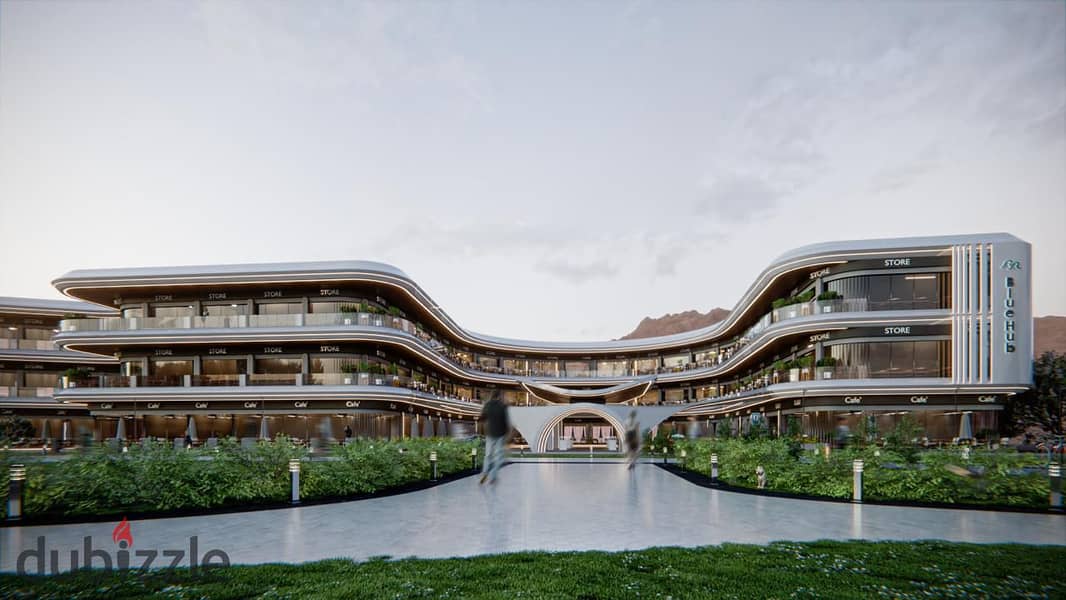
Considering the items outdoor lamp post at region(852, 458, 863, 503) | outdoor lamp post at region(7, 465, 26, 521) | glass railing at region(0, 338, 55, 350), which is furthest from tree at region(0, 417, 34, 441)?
outdoor lamp post at region(852, 458, 863, 503)

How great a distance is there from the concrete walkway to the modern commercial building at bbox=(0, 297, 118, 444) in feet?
156

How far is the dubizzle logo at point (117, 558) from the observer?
7.67 m

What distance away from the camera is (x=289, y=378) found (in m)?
39.4

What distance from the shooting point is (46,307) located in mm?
50500

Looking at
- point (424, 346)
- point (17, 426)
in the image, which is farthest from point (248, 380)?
point (17, 426)

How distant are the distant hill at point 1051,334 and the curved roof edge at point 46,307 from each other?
154058 millimetres

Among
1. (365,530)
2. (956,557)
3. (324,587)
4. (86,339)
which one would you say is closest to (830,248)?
(956,557)

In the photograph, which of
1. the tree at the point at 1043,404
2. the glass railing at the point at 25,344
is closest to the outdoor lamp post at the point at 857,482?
the tree at the point at 1043,404

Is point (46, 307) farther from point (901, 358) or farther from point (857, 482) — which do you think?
point (901, 358)

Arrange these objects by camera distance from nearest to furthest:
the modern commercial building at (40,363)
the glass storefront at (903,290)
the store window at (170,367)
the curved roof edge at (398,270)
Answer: the curved roof edge at (398,270), the glass storefront at (903,290), the store window at (170,367), the modern commercial building at (40,363)

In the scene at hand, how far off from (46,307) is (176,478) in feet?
166

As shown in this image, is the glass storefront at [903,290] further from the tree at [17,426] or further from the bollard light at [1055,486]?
the tree at [17,426]

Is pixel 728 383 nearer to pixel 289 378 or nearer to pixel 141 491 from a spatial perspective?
pixel 289 378

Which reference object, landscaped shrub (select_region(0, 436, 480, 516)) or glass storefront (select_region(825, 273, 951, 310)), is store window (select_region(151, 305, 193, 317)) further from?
glass storefront (select_region(825, 273, 951, 310))
